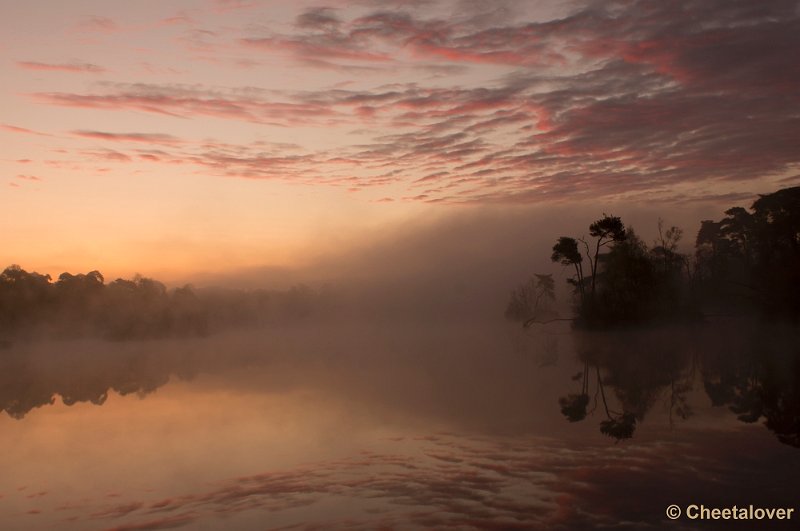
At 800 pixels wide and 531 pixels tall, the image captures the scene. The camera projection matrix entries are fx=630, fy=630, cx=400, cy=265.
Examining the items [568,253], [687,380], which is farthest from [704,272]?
[687,380]

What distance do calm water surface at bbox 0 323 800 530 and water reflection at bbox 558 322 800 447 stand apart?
162 mm

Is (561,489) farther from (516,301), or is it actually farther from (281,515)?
(516,301)

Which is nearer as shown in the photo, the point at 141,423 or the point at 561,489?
the point at 561,489

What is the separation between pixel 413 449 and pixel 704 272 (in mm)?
91466

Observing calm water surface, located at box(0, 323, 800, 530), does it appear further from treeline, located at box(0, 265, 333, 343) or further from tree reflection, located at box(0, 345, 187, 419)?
treeline, located at box(0, 265, 333, 343)

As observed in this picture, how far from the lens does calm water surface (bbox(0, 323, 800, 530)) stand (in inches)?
495

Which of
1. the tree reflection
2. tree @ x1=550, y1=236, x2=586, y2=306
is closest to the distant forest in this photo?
tree @ x1=550, y1=236, x2=586, y2=306

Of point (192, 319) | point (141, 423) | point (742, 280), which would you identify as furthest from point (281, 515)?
point (192, 319)

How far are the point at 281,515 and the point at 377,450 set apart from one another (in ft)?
19.2

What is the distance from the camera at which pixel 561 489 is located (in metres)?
13.2

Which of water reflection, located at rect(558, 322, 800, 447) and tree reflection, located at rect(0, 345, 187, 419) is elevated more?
tree reflection, located at rect(0, 345, 187, 419)

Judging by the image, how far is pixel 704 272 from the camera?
9675 centimetres

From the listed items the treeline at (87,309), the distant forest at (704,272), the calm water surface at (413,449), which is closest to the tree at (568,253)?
the distant forest at (704,272)

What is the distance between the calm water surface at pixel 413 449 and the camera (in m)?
12.6
